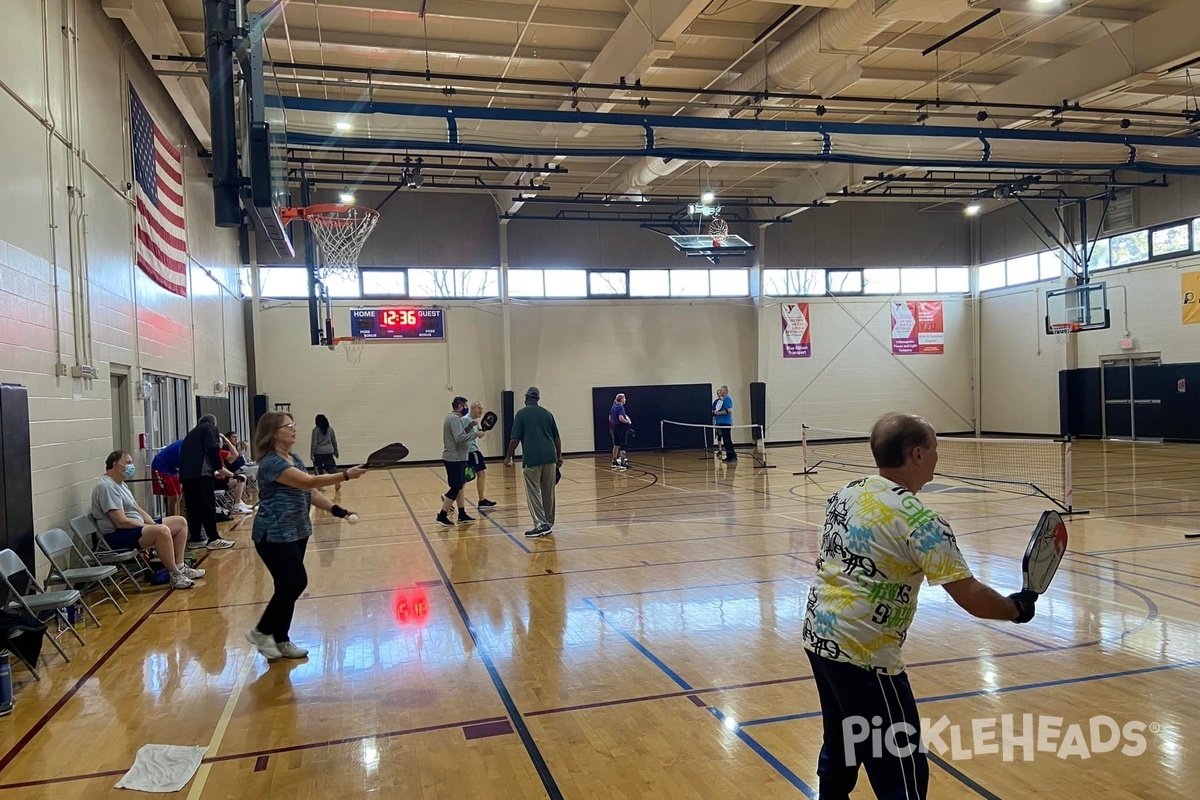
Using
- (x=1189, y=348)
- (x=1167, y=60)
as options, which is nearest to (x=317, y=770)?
(x=1167, y=60)

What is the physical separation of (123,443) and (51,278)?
2.98 metres

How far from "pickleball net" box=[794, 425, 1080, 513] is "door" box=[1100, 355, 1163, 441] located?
2008mm

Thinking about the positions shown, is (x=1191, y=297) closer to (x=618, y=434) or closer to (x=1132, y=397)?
(x=1132, y=397)

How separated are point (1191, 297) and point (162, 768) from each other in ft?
73.1

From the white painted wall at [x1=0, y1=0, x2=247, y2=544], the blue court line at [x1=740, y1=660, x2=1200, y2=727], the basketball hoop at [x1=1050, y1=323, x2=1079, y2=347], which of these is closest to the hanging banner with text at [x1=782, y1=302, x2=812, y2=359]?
the basketball hoop at [x1=1050, y1=323, x2=1079, y2=347]

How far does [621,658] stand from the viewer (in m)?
5.15

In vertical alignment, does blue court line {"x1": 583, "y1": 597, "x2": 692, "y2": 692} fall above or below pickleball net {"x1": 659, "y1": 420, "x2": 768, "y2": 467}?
below

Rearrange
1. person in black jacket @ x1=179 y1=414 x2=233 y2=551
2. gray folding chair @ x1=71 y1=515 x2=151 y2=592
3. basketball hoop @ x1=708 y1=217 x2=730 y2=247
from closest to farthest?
gray folding chair @ x1=71 y1=515 x2=151 y2=592, person in black jacket @ x1=179 y1=414 x2=233 y2=551, basketball hoop @ x1=708 y1=217 x2=730 y2=247

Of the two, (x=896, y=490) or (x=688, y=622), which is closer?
(x=896, y=490)

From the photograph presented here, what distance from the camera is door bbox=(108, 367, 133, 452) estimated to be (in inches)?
384

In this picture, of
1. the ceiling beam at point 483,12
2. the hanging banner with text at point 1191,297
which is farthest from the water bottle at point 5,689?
the hanging banner with text at point 1191,297

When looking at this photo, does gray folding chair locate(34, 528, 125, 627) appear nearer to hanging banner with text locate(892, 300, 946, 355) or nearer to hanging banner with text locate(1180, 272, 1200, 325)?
hanging banner with text locate(1180, 272, 1200, 325)

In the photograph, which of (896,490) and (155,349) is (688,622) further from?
(155,349)

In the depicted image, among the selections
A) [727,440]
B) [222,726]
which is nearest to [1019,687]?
[222,726]
